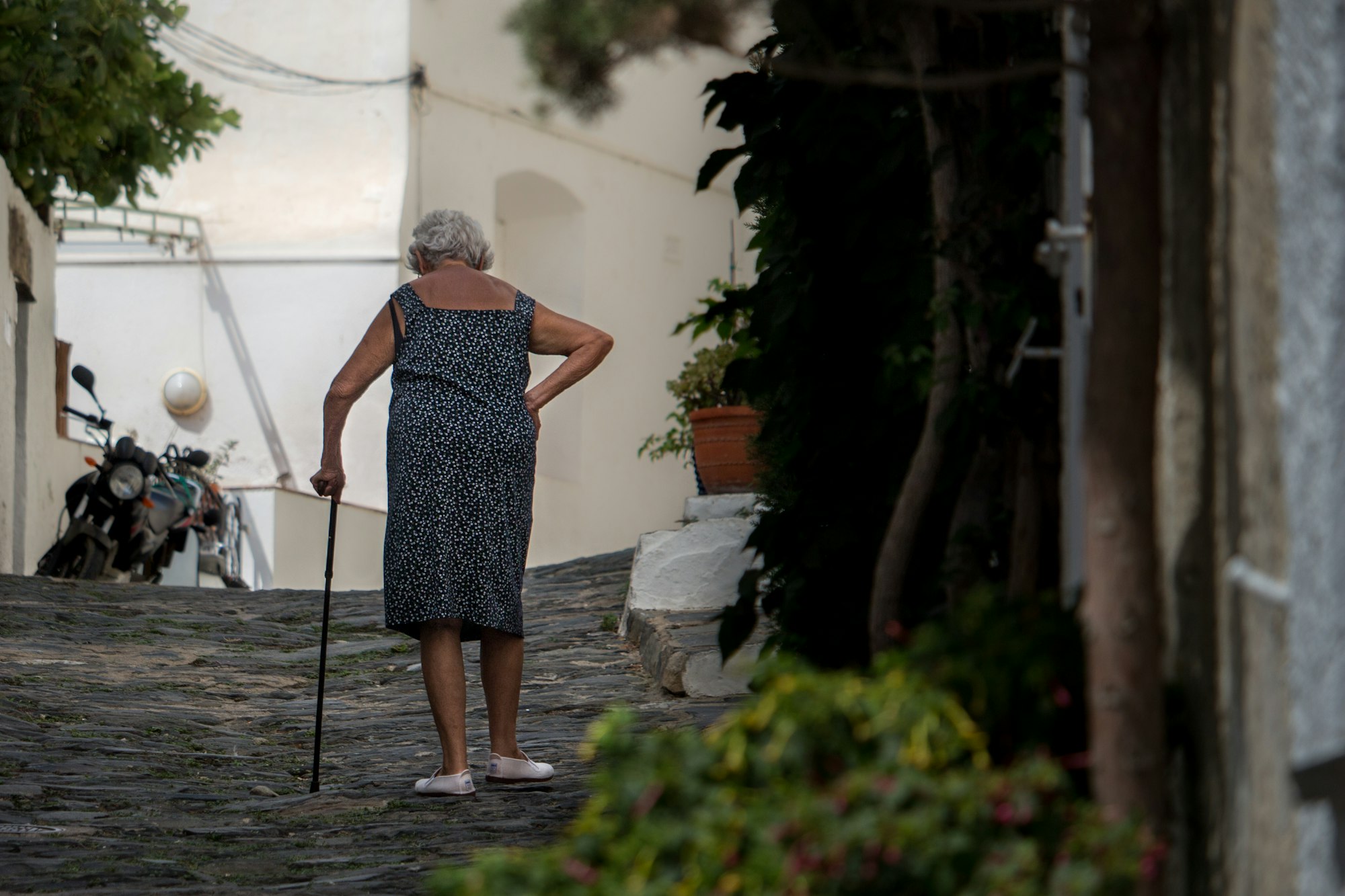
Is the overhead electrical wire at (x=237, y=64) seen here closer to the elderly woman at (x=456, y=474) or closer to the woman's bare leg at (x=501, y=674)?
the elderly woman at (x=456, y=474)

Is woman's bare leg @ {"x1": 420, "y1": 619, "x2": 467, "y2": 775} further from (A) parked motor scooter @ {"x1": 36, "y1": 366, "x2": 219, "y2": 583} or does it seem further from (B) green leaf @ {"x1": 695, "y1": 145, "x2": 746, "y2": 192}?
(A) parked motor scooter @ {"x1": 36, "y1": 366, "x2": 219, "y2": 583}

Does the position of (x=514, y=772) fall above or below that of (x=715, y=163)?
below

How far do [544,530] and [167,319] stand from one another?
4.33m

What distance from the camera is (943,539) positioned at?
3699mm

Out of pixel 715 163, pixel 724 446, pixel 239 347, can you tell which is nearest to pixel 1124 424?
pixel 715 163

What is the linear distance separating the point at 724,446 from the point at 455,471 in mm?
3857

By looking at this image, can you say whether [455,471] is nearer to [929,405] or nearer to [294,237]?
[929,405]

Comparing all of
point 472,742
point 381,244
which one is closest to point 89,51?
point 381,244

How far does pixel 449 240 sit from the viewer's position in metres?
5.08

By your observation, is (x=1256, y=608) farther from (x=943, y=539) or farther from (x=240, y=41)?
(x=240, y=41)

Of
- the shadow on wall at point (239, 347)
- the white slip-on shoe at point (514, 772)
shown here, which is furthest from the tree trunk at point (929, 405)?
the shadow on wall at point (239, 347)

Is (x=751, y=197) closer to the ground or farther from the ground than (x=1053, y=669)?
farther from the ground

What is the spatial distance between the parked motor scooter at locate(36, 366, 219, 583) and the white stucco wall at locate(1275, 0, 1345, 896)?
10633 millimetres

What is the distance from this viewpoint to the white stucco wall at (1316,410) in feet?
5.91
